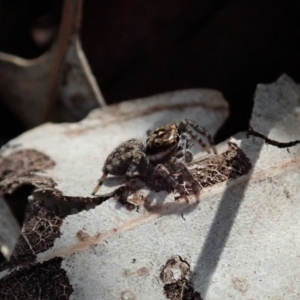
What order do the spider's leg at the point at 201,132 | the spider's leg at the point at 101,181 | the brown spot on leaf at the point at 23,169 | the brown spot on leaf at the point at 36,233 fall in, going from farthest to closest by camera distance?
the spider's leg at the point at 201,132 < the brown spot on leaf at the point at 23,169 < the spider's leg at the point at 101,181 < the brown spot on leaf at the point at 36,233

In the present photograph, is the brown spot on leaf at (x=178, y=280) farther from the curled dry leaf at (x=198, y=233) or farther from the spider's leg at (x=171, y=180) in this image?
the spider's leg at (x=171, y=180)

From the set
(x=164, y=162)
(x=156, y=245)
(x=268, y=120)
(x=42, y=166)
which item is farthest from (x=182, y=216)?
(x=42, y=166)

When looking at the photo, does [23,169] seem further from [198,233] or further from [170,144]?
[198,233]

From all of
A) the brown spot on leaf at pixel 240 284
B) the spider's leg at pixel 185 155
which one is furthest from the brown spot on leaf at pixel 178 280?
the spider's leg at pixel 185 155

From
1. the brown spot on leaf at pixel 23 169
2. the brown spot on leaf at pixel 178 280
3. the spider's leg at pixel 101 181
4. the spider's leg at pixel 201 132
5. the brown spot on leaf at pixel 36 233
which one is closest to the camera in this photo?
the brown spot on leaf at pixel 178 280

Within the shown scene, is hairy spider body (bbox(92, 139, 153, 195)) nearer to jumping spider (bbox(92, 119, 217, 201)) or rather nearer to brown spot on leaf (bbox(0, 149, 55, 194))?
jumping spider (bbox(92, 119, 217, 201))

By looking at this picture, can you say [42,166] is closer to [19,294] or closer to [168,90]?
[19,294]

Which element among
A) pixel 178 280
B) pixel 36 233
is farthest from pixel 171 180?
pixel 36 233
